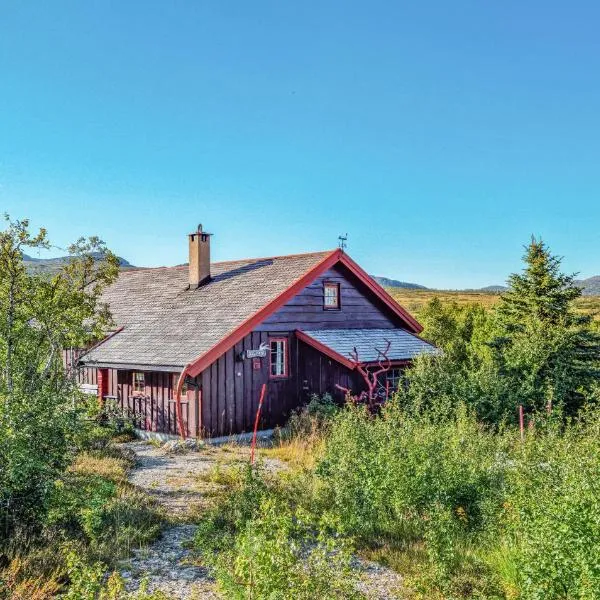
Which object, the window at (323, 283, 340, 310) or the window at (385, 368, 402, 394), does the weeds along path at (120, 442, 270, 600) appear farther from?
the window at (323, 283, 340, 310)

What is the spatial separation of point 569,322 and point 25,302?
17110 mm

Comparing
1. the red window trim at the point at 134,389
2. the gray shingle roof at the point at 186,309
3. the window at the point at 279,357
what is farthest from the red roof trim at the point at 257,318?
the red window trim at the point at 134,389

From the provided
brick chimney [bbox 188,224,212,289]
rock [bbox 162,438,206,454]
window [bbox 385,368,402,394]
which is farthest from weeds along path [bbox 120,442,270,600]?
brick chimney [bbox 188,224,212,289]

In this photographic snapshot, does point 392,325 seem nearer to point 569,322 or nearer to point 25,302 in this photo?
point 569,322

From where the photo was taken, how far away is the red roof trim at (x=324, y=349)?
18203mm

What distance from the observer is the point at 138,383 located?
721 inches

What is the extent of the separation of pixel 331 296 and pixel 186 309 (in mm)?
4653

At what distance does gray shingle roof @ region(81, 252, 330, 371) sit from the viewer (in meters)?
17.2

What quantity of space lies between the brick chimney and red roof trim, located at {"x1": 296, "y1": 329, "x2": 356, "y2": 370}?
4538mm

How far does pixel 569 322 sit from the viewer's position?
2109 cm

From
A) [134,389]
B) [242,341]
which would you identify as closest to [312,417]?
[242,341]

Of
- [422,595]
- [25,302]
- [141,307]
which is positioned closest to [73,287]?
[25,302]

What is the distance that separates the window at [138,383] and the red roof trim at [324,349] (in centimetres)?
466

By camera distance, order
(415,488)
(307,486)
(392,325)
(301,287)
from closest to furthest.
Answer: (415,488) < (307,486) < (301,287) < (392,325)
